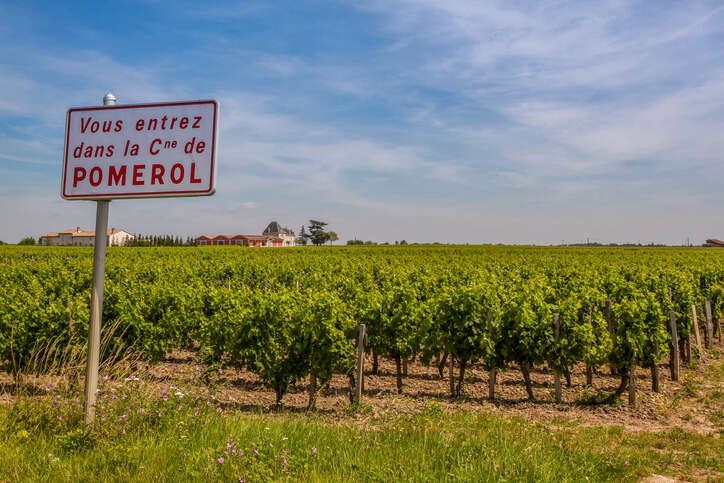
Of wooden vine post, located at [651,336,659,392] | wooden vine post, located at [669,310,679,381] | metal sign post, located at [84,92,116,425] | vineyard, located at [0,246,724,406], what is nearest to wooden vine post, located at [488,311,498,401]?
vineyard, located at [0,246,724,406]

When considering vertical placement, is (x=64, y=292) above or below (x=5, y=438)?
above

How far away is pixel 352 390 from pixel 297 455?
4.13 meters

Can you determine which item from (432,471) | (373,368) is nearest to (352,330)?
(373,368)

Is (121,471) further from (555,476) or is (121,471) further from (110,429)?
(555,476)

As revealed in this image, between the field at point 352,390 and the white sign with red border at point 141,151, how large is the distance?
2.49 metres

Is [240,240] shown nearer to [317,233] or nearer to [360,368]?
[317,233]

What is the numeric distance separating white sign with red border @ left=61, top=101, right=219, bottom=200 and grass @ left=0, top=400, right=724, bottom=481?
2518mm

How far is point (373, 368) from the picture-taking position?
404 inches

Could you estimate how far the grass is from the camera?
12.6ft

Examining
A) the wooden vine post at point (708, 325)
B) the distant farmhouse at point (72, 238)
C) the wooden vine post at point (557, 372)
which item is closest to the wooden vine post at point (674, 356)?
the wooden vine post at point (557, 372)

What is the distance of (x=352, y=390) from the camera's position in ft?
27.2

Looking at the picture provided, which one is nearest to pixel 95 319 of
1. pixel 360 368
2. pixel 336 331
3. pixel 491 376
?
pixel 336 331

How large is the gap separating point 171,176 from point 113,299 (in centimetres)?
802

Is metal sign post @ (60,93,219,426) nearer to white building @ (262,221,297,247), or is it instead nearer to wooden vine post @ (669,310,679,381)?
wooden vine post @ (669,310,679,381)
